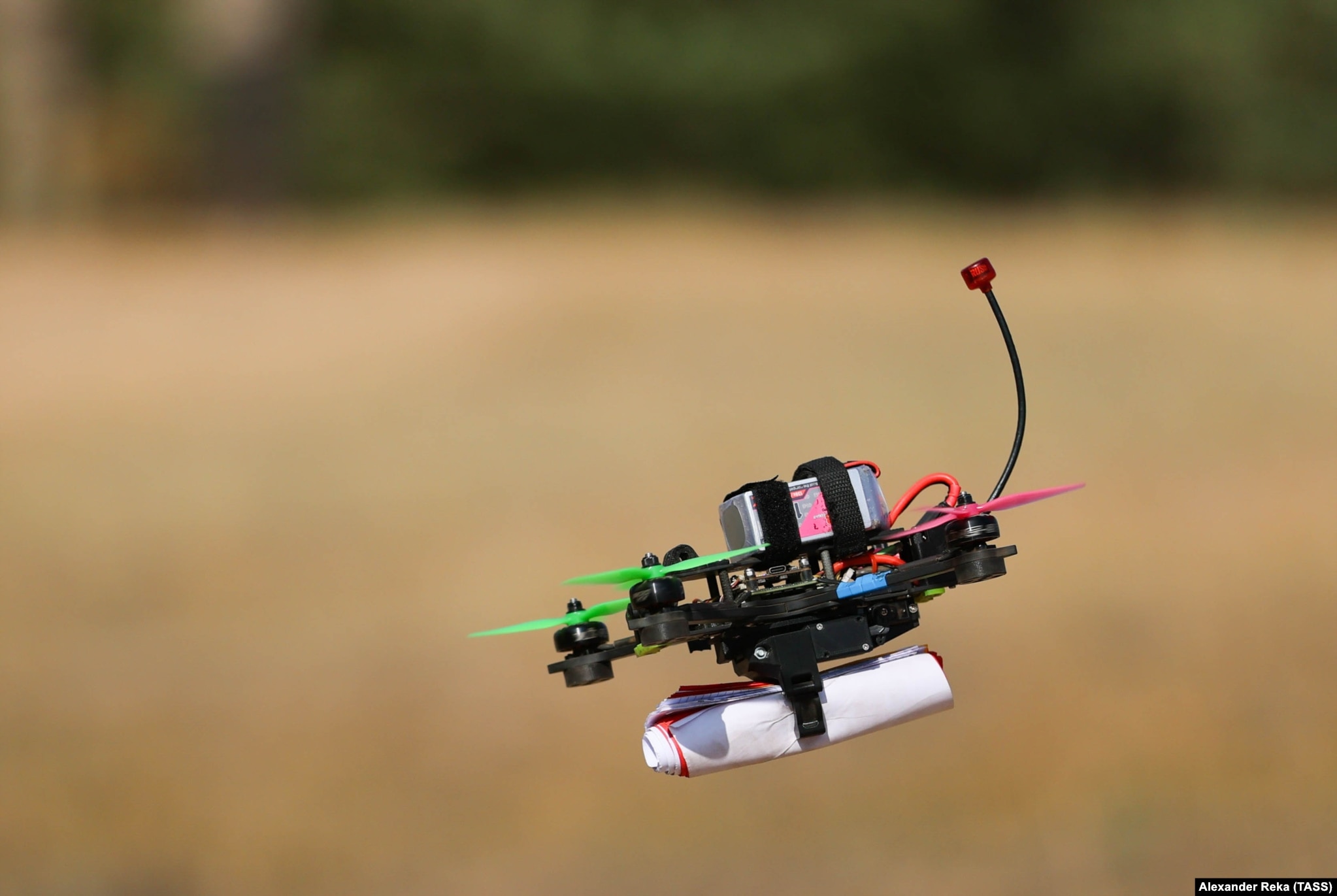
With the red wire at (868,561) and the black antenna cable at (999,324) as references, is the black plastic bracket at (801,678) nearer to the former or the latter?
the red wire at (868,561)

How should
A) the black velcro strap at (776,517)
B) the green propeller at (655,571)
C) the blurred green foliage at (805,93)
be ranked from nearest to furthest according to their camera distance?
the green propeller at (655,571) → the black velcro strap at (776,517) → the blurred green foliage at (805,93)

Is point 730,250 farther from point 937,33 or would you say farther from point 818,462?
point 818,462

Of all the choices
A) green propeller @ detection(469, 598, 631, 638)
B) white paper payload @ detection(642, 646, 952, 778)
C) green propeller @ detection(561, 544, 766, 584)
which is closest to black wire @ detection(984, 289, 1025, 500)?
white paper payload @ detection(642, 646, 952, 778)

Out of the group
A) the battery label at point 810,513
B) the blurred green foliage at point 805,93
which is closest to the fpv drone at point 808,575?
the battery label at point 810,513

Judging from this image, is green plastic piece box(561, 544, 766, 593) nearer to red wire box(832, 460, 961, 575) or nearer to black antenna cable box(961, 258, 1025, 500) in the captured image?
red wire box(832, 460, 961, 575)

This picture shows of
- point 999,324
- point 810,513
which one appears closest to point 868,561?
point 810,513

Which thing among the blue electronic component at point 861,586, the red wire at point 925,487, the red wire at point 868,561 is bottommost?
the blue electronic component at point 861,586

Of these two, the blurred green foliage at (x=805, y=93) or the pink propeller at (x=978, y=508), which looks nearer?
the pink propeller at (x=978, y=508)

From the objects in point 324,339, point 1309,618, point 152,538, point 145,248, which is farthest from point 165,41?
point 1309,618
